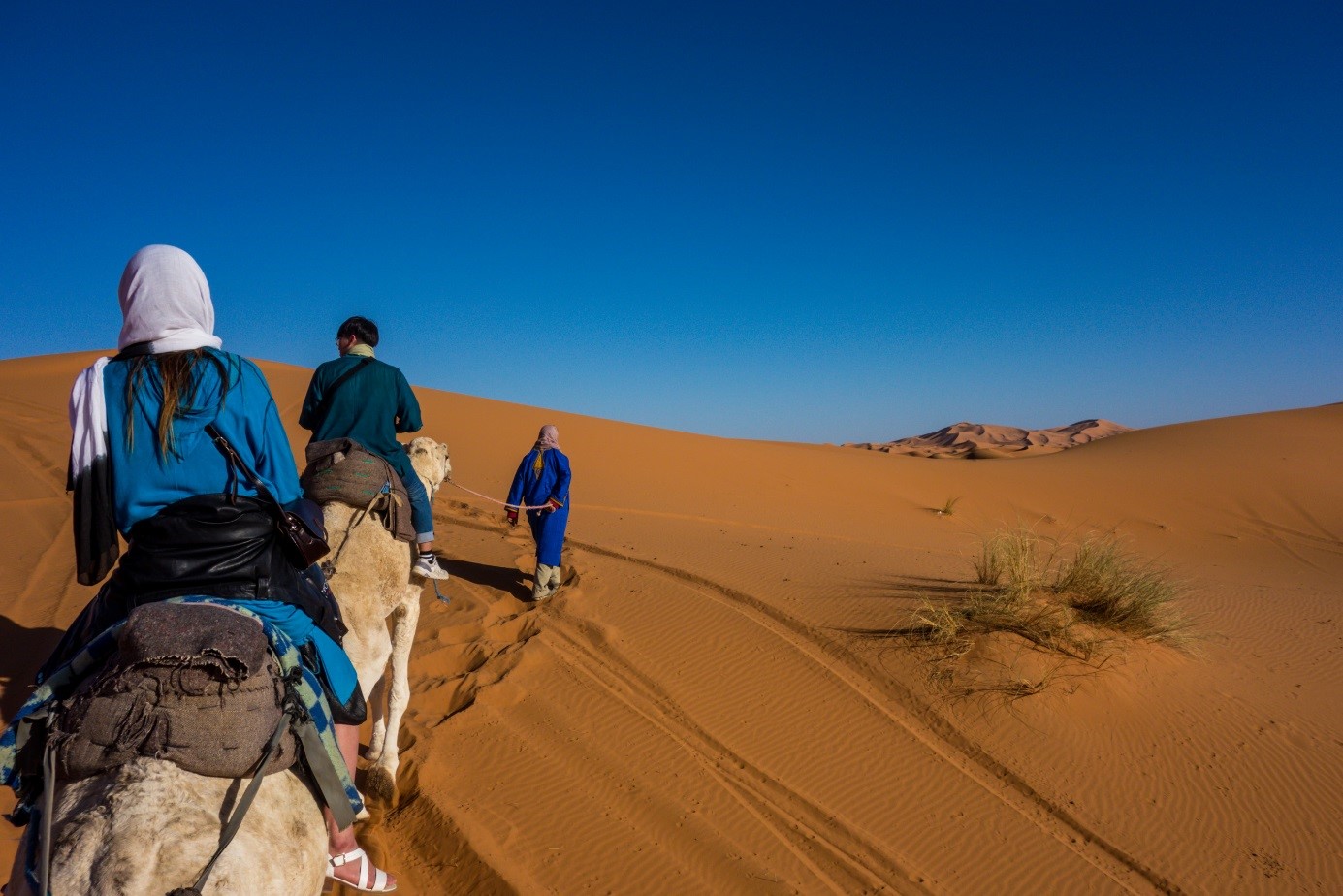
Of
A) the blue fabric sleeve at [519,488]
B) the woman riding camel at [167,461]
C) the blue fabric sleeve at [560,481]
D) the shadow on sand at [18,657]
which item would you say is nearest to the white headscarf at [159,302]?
the woman riding camel at [167,461]

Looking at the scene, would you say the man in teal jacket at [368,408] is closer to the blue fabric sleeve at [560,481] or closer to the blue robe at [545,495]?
the blue robe at [545,495]

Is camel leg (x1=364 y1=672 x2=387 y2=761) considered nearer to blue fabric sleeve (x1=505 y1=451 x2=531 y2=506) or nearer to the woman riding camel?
the woman riding camel

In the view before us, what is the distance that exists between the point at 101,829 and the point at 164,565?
2.25ft

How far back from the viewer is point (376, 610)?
13.4ft

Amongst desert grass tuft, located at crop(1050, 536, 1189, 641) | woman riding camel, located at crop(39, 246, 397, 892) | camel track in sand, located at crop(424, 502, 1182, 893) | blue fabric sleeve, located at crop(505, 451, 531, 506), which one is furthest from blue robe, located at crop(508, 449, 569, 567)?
woman riding camel, located at crop(39, 246, 397, 892)

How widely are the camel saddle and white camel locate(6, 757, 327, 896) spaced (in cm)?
206

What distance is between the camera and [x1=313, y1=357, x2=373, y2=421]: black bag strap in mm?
4438

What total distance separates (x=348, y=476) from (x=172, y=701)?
2.15 metres

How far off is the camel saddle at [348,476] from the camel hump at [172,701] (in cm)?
200

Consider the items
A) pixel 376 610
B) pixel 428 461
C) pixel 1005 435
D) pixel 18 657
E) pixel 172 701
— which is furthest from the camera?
pixel 1005 435

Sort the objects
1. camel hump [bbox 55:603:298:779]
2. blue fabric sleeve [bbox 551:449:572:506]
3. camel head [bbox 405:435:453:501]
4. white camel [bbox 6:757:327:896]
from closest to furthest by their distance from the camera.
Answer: white camel [bbox 6:757:327:896]
camel hump [bbox 55:603:298:779]
camel head [bbox 405:435:453:501]
blue fabric sleeve [bbox 551:449:572:506]

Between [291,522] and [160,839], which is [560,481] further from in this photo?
[160,839]

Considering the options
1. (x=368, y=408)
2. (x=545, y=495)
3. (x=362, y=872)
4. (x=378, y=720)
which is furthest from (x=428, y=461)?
(x=545, y=495)

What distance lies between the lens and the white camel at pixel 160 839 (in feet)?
5.65
